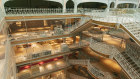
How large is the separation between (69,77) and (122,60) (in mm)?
9464

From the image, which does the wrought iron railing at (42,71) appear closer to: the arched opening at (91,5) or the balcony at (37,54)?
the balcony at (37,54)

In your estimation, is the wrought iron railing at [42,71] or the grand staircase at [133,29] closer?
the grand staircase at [133,29]

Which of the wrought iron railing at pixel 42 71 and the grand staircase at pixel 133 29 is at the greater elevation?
the grand staircase at pixel 133 29

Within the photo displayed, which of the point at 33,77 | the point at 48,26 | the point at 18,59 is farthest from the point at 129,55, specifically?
the point at 48,26

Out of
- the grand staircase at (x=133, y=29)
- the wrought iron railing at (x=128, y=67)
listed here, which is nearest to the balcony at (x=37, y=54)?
the wrought iron railing at (x=128, y=67)

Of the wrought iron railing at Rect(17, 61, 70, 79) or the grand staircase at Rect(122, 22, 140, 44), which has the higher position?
the grand staircase at Rect(122, 22, 140, 44)

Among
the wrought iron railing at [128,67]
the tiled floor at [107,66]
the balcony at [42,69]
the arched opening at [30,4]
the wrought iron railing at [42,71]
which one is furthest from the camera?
the arched opening at [30,4]

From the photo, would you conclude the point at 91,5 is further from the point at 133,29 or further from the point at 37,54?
the point at 37,54

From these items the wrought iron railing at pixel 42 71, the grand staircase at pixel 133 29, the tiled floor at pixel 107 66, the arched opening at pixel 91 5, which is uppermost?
the arched opening at pixel 91 5

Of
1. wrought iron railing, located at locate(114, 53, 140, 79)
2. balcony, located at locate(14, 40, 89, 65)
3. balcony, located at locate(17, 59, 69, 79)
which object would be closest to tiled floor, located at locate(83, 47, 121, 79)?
wrought iron railing, located at locate(114, 53, 140, 79)

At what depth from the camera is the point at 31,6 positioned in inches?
595

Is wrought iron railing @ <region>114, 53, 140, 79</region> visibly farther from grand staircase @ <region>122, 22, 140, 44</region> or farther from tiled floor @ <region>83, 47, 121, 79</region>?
tiled floor @ <region>83, 47, 121, 79</region>

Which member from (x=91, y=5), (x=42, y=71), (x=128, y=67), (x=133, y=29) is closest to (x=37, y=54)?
(x=42, y=71)

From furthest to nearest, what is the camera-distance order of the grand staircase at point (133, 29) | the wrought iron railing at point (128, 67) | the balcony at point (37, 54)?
the balcony at point (37, 54) → the wrought iron railing at point (128, 67) → the grand staircase at point (133, 29)
